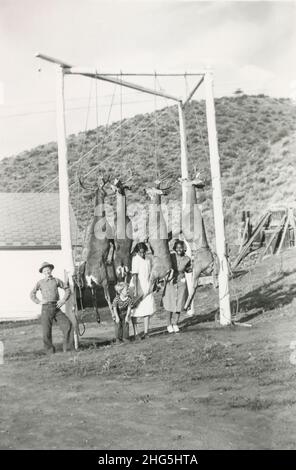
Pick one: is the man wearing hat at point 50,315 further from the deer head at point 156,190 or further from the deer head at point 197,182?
the deer head at point 197,182

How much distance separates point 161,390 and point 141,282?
9.02 feet

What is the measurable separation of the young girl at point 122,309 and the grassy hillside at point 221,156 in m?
14.4

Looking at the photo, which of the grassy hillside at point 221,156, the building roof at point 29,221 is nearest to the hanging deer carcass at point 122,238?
the building roof at point 29,221

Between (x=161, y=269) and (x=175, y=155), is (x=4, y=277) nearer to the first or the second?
(x=161, y=269)

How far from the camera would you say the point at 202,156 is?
33.7 metres

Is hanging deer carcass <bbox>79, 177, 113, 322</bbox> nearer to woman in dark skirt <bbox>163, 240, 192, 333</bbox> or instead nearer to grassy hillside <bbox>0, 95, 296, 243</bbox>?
woman in dark skirt <bbox>163, 240, 192, 333</bbox>

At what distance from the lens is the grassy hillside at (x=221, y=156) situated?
27.7m

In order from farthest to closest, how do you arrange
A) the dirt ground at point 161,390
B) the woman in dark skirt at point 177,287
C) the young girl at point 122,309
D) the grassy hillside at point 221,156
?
the grassy hillside at point 221,156 < the woman in dark skirt at point 177,287 < the young girl at point 122,309 < the dirt ground at point 161,390

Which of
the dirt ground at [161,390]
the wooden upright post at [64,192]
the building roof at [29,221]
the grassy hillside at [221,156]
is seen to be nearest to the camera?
the dirt ground at [161,390]

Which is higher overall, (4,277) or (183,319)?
(4,277)

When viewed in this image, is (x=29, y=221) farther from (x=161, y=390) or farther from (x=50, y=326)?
(x=161, y=390)

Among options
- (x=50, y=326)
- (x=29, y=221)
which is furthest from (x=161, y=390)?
(x=29, y=221)
